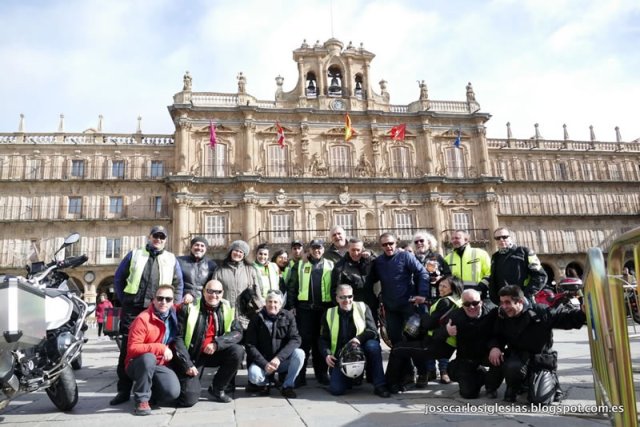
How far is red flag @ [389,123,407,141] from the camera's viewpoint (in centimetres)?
2598

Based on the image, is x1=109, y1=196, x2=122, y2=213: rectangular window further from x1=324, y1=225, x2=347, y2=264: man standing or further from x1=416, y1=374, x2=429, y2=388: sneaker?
x1=416, y1=374, x2=429, y2=388: sneaker

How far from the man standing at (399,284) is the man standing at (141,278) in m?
2.62

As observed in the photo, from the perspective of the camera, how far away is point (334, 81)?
28.0 meters

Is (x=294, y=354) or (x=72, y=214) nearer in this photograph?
(x=294, y=354)

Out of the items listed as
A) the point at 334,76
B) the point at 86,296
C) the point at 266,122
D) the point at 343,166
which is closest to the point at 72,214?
the point at 86,296

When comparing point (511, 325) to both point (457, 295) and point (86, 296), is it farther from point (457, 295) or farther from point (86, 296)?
point (86, 296)

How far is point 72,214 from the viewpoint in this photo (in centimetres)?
2539

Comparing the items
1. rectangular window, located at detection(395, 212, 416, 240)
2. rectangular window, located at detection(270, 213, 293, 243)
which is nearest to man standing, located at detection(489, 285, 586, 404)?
rectangular window, located at detection(270, 213, 293, 243)

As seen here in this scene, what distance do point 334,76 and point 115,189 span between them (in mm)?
14670

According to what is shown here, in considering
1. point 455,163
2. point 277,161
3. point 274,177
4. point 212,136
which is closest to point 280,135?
point 277,161

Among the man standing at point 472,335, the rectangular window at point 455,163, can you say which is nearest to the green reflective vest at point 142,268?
the man standing at point 472,335

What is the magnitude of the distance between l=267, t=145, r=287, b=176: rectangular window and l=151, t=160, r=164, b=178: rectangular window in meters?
6.44

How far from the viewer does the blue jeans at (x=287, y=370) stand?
5.01 metres

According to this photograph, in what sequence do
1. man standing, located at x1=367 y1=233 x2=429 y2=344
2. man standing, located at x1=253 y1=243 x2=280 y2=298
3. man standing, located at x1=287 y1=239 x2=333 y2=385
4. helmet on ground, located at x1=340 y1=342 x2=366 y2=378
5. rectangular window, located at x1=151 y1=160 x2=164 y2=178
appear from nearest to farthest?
helmet on ground, located at x1=340 y1=342 x2=366 y2=378
man standing, located at x1=367 y1=233 x2=429 y2=344
man standing, located at x1=287 y1=239 x2=333 y2=385
man standing, located at x1=253 y1=243 x2=280 y2=298
rectangular window, located at x1=151 y1=160 x2=164 y2=178
